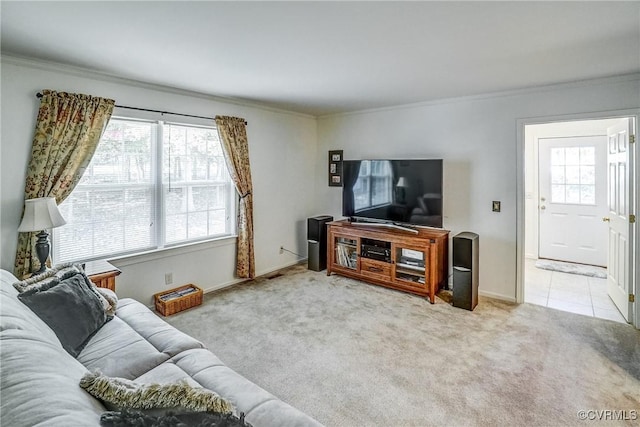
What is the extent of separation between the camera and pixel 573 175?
5.16m

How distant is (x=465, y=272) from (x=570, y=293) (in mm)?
1616

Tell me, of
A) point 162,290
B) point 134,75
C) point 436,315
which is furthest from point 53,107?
point 436,315

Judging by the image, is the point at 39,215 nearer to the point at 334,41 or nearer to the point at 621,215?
the point at 334,41

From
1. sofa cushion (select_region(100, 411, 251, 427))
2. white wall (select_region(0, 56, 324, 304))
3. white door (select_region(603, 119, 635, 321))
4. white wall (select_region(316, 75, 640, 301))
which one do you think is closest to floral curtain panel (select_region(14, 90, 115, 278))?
white wall (select_region(0, 56, 324, 304))

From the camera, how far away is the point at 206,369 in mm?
1612

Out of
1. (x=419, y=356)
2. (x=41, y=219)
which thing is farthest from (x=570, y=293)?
(x=41, y=219)

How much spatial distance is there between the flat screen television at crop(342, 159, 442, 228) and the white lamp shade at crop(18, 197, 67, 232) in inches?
128

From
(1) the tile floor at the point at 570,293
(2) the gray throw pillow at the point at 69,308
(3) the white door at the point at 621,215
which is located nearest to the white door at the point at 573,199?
(1) the tile floor at the point at 570,293

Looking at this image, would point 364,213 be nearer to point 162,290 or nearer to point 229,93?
point 229,93

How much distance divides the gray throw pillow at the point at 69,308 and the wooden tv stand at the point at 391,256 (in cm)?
291

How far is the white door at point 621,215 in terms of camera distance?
309cm

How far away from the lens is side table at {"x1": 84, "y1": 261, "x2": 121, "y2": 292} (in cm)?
265

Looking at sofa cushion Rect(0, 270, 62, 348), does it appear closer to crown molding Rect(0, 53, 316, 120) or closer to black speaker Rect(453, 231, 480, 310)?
crown molding Rect(0, 53, 316, 120)

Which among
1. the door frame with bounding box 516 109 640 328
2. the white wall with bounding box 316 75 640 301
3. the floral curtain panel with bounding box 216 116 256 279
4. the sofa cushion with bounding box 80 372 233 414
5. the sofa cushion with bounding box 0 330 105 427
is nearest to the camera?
the sofa cushion with bounding box 0 330 105 427
